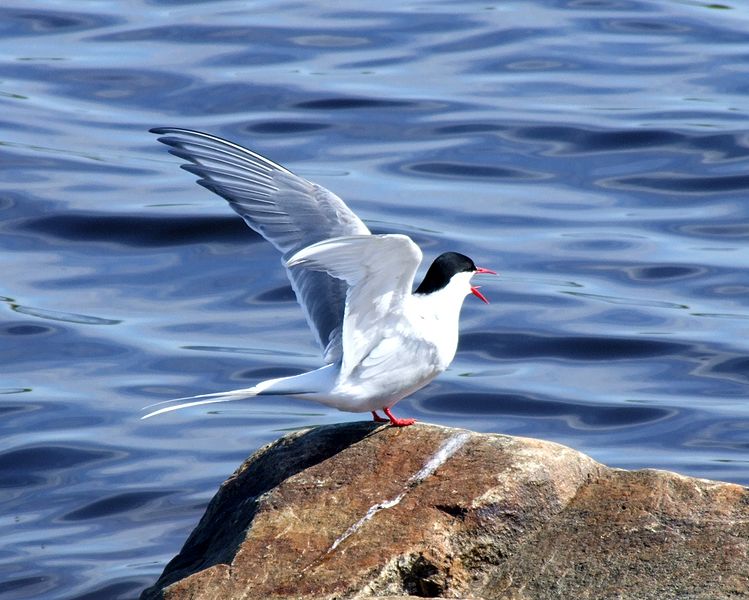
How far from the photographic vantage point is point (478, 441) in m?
6.24

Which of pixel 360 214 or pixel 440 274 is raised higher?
pixel 440 274

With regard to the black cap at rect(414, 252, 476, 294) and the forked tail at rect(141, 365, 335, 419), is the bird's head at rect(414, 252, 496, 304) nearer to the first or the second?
the black cap at rect(414, 252, 476, 294)

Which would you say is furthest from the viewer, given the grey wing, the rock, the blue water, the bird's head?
the blue water

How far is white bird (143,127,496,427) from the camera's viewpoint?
21.2 feet

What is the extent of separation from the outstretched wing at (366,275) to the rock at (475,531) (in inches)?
28.6

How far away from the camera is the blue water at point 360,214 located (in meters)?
10.5

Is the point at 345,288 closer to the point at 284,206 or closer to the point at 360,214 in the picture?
the point at 284,206

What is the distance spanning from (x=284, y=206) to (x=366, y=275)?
1208 mm

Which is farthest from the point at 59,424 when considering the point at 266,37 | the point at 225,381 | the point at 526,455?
the point at 266,37

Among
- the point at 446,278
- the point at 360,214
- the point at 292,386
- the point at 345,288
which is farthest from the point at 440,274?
the point at 360,214

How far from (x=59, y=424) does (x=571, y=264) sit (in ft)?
17.1

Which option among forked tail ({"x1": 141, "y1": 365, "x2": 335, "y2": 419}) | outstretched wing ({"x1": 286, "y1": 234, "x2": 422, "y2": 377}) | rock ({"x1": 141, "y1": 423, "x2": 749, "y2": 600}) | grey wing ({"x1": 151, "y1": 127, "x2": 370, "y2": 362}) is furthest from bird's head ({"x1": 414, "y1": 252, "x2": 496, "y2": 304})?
rock ({"x1": 141, "y1": 423, "x2": 749, "y2": 600})

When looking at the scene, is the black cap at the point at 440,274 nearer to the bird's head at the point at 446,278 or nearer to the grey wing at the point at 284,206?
the bird's head at the point at 446,278

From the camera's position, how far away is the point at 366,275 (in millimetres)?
6527
